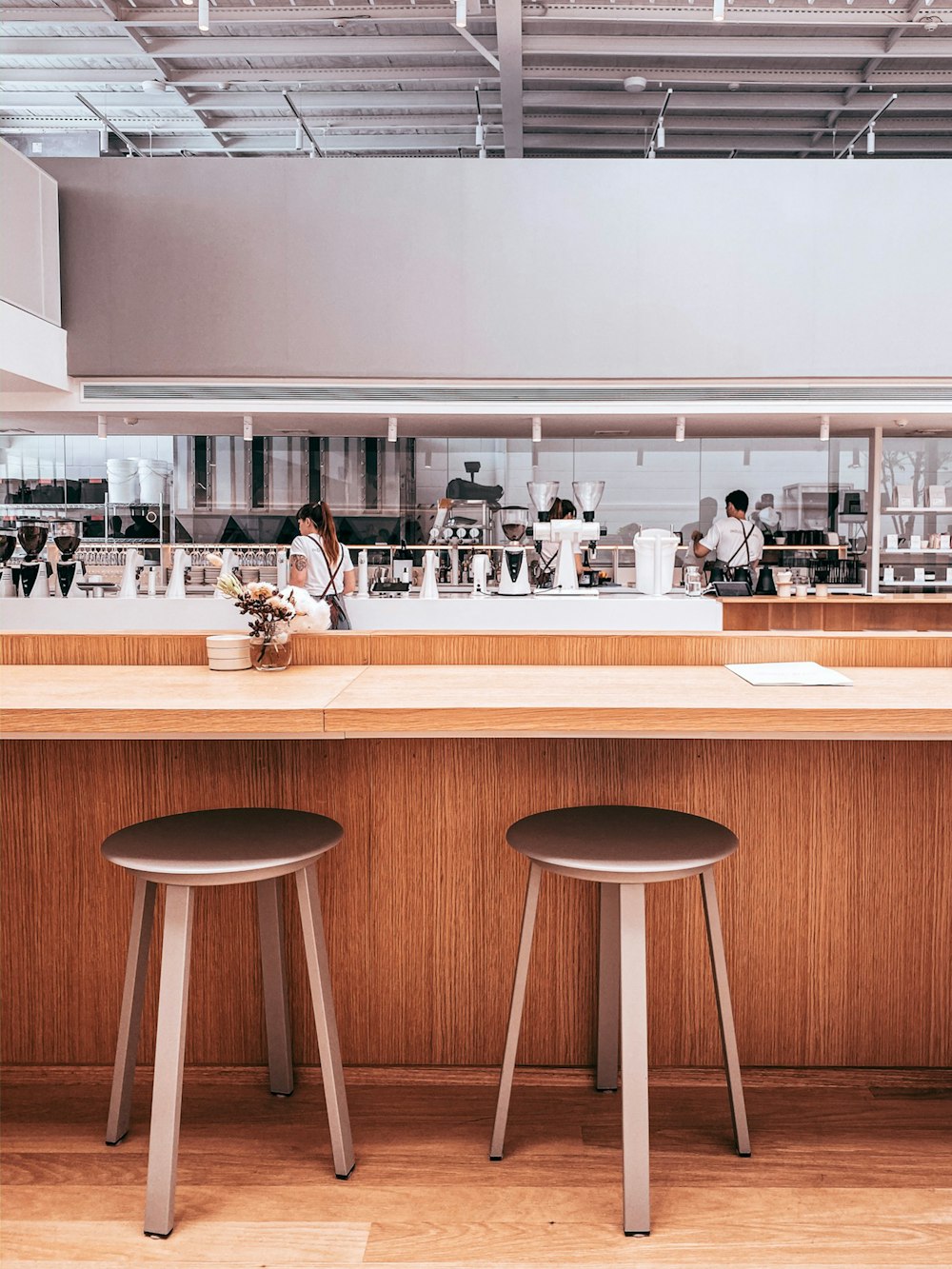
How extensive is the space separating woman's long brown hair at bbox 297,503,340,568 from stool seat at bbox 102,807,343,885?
2816mm

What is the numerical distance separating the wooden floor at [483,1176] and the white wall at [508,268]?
357cm

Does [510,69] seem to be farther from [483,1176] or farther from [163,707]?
[483,1176]

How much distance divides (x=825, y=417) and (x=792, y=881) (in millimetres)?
3639

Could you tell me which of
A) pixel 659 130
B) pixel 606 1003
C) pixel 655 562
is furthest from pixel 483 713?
pixel 659 130

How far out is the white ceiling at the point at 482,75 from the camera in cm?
457

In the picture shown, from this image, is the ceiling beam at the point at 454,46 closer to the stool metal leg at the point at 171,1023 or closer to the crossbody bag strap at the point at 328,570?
the crossbody bag strap at the point at 328,570

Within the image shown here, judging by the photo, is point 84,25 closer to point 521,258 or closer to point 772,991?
point 521,258

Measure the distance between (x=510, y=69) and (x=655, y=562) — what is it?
2.91m

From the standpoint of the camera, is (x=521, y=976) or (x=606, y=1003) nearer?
(x=521, y=976)

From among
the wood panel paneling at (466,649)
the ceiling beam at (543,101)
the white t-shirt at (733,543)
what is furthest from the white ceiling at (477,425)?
the wood panel paneling at (466,649)

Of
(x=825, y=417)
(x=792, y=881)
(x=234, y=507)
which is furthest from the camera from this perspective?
(x=234, y=507)

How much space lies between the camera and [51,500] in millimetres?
7664

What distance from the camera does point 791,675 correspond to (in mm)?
1766

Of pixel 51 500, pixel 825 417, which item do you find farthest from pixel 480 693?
pixel 51 500
